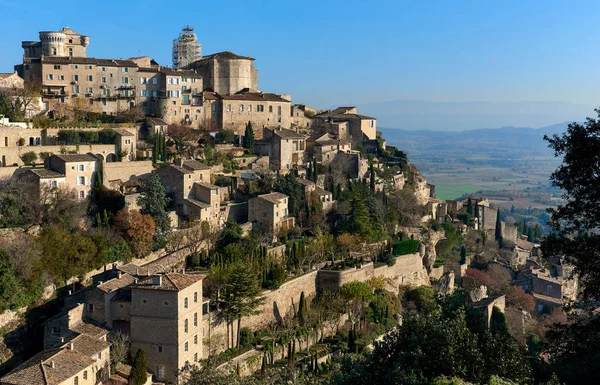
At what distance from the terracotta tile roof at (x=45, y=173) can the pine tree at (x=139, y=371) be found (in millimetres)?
13248

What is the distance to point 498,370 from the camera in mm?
16828

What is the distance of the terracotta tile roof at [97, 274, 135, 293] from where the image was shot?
91.5ft

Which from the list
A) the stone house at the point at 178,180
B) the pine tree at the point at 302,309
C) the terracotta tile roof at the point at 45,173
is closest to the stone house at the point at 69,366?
the pine tree at the point at 302,309

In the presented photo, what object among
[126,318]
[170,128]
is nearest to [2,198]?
[126,318]

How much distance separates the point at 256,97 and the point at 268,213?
783 inches

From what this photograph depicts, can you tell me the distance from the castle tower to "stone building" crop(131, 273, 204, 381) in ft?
192

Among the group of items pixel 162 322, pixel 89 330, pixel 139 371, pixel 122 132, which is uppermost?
pixel 122 132

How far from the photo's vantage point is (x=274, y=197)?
41375mm

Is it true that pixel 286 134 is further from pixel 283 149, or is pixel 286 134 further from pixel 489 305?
pixel 489 305

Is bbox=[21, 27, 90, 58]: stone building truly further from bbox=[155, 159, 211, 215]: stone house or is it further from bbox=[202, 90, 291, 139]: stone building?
bbox=[155, 159, 211, 215]: stone house

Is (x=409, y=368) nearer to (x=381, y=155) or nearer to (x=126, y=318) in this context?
(x=126, y=318)

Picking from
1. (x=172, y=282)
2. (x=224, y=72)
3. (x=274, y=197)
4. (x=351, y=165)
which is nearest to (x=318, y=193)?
(x=274, y=197)

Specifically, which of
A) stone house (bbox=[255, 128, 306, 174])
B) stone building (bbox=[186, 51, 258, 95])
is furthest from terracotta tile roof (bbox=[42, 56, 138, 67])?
stone house (bbox=[255, 128, 306, 174])

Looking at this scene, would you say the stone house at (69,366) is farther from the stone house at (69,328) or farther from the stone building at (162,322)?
the stone building at (162,322)
